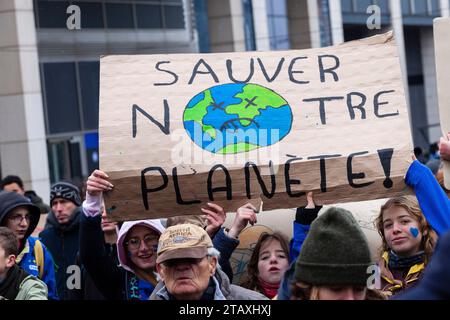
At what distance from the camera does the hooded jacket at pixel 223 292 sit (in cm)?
420

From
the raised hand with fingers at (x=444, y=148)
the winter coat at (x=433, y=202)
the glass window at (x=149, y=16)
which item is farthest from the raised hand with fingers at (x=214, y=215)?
the glass window at (x=149, y=16)

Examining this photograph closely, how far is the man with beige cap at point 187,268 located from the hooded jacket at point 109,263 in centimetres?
93

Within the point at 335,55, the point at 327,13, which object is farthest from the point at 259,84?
the point at 327,13

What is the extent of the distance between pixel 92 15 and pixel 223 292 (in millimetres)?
18757

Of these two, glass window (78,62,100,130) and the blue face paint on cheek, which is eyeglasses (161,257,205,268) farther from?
glass window (78,62,100,130)

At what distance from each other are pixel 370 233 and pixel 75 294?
196 cm

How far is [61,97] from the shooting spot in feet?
71.9

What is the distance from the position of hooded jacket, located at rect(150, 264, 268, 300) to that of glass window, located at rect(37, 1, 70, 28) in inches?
660

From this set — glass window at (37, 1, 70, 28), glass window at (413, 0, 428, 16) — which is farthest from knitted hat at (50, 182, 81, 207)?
glass window at (413, 0, 428, 16)

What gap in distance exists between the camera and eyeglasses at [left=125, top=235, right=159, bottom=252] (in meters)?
5.37

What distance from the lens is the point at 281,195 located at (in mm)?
4863

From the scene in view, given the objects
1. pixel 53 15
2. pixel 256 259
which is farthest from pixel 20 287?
pixel 53 15

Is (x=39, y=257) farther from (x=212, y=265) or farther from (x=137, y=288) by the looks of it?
(x=212, y=265)
